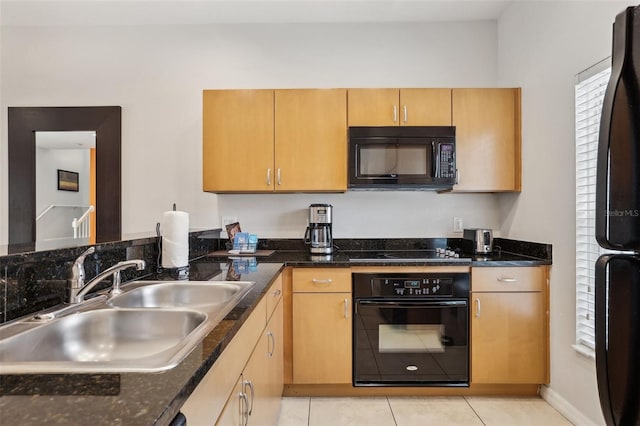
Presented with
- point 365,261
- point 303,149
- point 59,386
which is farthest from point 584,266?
point 59,386

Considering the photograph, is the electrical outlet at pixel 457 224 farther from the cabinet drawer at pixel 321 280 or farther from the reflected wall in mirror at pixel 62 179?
the reflected wall in mirror at pixel 62 179

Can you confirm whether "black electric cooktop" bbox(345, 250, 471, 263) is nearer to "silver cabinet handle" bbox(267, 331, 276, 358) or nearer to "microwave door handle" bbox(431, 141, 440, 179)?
"microwave door handle" bbox(431, 141, 440, 179)

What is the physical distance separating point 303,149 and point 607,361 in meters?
2.03

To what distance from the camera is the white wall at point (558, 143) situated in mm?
1851

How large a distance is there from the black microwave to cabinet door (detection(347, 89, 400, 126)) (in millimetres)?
92

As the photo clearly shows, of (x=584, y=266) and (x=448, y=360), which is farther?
(x=448, y=360)

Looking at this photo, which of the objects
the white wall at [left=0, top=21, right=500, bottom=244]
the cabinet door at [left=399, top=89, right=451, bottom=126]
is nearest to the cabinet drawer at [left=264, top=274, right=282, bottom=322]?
the white wall at [left=0, top=21, right=500, bottom=244]

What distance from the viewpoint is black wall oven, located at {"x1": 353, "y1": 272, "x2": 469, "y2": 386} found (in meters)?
2.20

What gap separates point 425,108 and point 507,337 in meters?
1.59

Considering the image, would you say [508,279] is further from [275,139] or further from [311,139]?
[275,139]

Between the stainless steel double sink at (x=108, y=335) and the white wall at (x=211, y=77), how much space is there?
1.58m

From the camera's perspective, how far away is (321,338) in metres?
2.21

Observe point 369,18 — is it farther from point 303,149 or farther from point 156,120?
point 156,120

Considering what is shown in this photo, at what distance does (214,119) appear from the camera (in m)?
2.46
